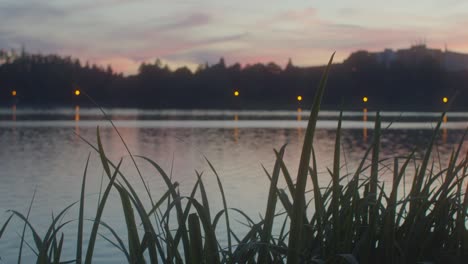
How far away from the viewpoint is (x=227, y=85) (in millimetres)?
105562

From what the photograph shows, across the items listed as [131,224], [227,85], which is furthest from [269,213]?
[227,85]

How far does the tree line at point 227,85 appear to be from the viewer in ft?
322

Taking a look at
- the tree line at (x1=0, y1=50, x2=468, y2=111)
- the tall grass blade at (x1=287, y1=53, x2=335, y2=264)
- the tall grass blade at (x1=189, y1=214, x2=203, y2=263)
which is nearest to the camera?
the tall grass blade at (x1=287, y1=53, x2=335, y2=264)

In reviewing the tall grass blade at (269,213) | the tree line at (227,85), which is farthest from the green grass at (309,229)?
the tree line at (227,85)

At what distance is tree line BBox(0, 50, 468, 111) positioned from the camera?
98.0m

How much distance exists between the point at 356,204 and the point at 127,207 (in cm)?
80

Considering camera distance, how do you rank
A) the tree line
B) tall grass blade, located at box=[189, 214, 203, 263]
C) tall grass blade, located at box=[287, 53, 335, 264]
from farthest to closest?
the tree line, tall grass blade, located at box=[189, 214, 203, 263], tall grass blade, located at box=[287, 53, 335, 264]

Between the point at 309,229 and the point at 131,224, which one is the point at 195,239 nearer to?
the point at 131,224

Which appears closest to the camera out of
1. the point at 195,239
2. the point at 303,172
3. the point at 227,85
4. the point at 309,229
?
the point at 303,172

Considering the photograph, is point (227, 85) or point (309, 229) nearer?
point (309, 229)

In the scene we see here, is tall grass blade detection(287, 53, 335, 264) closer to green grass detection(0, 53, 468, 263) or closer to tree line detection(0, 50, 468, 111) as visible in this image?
green grass detection(0, 53, 468, 263)

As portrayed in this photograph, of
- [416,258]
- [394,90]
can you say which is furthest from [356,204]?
[394,90]

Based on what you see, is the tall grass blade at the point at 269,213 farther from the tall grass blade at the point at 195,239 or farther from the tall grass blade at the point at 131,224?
the tall grass blade at the point at 131,224

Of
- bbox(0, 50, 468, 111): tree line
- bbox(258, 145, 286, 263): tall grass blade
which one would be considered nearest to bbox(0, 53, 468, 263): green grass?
bbox(258, 145, 286, 263): tall grass blade
